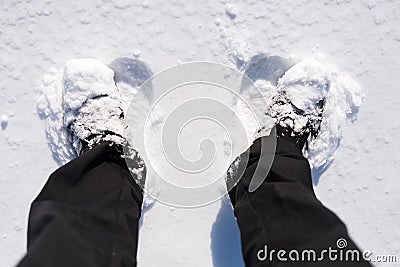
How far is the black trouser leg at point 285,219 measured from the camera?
0.79 metres

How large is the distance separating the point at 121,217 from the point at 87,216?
72 millimetres

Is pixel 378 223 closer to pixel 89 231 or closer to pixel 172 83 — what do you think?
pixel 172 83

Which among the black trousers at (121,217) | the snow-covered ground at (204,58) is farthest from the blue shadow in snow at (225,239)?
the black trousers at (121,217)

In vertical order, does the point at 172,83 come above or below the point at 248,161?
above

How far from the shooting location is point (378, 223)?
3.70ft

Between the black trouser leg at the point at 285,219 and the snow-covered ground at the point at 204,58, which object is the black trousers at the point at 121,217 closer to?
the black trouser leg at the point at 285,219

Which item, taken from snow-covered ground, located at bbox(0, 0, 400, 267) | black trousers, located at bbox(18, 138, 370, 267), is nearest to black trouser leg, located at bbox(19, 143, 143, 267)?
black trousers, located at bbox(18, 138, 370, 267)

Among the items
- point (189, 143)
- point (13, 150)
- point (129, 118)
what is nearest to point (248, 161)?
point (189, 143)

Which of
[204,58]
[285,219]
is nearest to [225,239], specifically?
[285,219]

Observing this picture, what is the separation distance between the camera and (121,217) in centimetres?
87

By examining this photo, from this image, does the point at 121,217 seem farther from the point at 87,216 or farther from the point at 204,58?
the point at 204,58

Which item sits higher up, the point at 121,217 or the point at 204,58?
the point at 204,58

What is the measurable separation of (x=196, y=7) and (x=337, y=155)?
49 cm

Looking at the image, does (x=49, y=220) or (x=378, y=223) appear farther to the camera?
(x=378, y=223)
